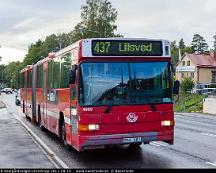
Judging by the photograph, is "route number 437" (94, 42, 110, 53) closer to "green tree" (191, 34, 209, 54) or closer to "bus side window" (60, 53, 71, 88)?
"bus side window" (60, 53, 71, 88)

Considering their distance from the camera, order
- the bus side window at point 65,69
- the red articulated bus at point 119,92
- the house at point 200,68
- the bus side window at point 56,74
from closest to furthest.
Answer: the red articulated bus at point 119,92, the bus side window at point 65,69, the bus side window at point 56,74, the house at point 200,68

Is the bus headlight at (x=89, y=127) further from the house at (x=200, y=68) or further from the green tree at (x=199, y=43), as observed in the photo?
the green tree at (x=199, y=43)

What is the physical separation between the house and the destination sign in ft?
259

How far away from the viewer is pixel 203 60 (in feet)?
319

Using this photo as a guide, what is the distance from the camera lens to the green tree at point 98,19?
Answer: 96250 mm

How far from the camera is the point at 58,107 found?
1462 centimetres

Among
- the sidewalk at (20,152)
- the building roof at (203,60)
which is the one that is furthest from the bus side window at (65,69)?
the building roof at (203,60)

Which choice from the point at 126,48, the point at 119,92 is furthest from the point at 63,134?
the point at 126,48

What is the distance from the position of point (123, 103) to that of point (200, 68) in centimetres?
8378

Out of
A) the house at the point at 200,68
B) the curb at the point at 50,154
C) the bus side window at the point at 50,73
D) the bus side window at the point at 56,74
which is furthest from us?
the house at the point at 200,68

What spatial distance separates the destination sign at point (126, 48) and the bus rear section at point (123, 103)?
0.21 m

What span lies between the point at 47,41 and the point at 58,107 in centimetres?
14314

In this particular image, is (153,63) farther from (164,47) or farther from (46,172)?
(46,172)

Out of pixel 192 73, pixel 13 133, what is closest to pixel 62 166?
pixel 13 133
